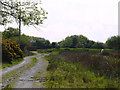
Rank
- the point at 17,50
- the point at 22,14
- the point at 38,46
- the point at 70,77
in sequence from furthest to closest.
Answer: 1. the point at 38,46
2. the point at 17,50
3. the point at 70,77
4. the point at 22,14

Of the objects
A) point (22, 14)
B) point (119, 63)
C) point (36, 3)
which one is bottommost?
point (119, 63)

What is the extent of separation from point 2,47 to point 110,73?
43.4 ft

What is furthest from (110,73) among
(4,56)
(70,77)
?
(4,56)

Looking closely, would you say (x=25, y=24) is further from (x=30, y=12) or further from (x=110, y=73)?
(x=110, y=73)

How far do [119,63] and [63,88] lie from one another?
4.14m

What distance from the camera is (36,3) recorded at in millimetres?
5926

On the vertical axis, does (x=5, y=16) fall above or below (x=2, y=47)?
above

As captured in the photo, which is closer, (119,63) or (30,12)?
(30,12)

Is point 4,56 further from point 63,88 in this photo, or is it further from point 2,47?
point 63,88

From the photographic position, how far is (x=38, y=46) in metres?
67.6

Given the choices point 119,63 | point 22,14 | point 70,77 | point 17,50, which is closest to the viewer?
point 22,14

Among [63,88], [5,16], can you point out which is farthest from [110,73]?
[5,16]

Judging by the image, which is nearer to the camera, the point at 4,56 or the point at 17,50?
the point at 4,56

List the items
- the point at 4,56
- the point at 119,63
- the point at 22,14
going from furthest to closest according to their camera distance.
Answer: the point at 4,56 < the point at 119,63 < the point at 22,14
